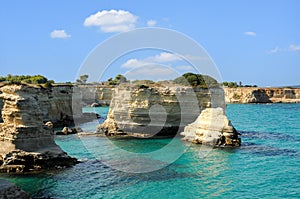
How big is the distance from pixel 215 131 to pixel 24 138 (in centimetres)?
1859

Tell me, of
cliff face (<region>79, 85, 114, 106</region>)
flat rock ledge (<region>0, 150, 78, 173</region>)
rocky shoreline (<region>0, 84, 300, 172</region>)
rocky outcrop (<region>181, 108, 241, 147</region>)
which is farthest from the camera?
cliff face (<region>79, 85, 114, 106</region>)

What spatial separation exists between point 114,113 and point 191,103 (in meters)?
10.1

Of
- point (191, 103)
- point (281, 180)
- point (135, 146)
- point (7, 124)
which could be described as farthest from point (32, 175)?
point (191, 103)

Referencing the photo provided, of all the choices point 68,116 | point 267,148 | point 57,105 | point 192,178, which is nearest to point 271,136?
point 267,148

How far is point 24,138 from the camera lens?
24.0 metres

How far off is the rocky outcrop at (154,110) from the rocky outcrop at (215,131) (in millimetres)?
6951

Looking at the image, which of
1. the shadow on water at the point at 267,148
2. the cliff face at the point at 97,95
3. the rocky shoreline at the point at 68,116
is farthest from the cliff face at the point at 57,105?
the cliff face at the point at 97,95

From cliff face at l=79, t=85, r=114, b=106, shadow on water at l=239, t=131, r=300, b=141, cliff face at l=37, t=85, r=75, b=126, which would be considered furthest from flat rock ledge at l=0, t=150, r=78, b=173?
cliff face at l=79, t=85, r=114, b=106

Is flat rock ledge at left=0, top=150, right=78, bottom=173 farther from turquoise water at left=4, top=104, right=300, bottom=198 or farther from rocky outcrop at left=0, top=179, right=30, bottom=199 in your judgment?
rocky outcrop at left=0, top=179, right=30, bottom=199

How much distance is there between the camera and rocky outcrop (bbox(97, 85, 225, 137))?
41.8 meters

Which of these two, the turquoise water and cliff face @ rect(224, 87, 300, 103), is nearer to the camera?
the turquoise water

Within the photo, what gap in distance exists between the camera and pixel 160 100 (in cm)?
4212

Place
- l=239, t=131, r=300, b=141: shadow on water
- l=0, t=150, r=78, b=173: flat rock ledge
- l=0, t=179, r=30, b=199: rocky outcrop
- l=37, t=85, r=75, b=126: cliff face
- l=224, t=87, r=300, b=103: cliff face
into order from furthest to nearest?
l=224, t=87, r=300, b=103: cliff face → l=37, t=85, r=75, b=126: cliff face → l=239, t=131, r=300, b=141: shadow on water → l=0, t=150, r=78, b=173: flat rock ledge → l=0, t=179, r=30, b=199: rocky outcrop

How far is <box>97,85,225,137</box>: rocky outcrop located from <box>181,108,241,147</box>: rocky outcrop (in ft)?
22.8
